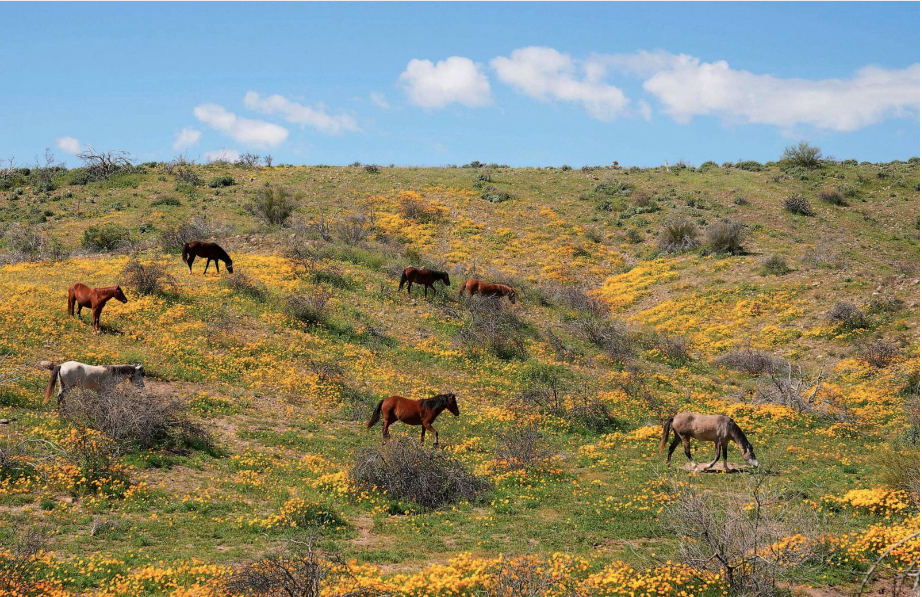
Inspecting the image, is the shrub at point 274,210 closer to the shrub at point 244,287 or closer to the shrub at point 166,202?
the shrub at point 166,202

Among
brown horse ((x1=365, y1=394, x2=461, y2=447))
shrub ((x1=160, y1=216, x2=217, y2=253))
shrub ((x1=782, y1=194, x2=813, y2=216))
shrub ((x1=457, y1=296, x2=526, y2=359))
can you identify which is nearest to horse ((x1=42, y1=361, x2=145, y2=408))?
brown horse ((x1=365, y1=394, x2=461, y2=447))

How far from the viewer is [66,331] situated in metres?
22.4

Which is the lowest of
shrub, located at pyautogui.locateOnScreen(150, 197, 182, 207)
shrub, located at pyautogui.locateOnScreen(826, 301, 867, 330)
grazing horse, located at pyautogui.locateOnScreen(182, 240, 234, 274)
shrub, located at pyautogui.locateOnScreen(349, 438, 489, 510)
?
shrub, located at pyautogui.locateOnScreen(349, 438, 489, 510)

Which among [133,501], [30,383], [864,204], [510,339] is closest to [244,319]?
[30,383]

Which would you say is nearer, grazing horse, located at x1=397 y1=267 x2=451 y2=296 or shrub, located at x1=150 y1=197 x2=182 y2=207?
grazing horse, located at x1=397 y1=267 x2=451 y2=296

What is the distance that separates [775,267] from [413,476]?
94.2 feet

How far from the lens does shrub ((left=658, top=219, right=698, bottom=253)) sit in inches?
1706

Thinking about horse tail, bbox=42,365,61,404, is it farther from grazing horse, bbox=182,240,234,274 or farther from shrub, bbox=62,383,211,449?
grazing horse, bbox=182,240,234,274

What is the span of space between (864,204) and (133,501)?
191 feet

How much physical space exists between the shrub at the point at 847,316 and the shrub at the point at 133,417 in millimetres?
26328

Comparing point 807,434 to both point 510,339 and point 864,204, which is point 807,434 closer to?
point 510,339

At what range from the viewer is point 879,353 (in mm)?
25078

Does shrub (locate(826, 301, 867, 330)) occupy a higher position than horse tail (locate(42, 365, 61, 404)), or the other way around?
shrub (locate(826, 301, 867, 330))

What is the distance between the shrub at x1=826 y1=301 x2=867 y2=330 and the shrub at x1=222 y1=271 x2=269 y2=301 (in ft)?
84.6
